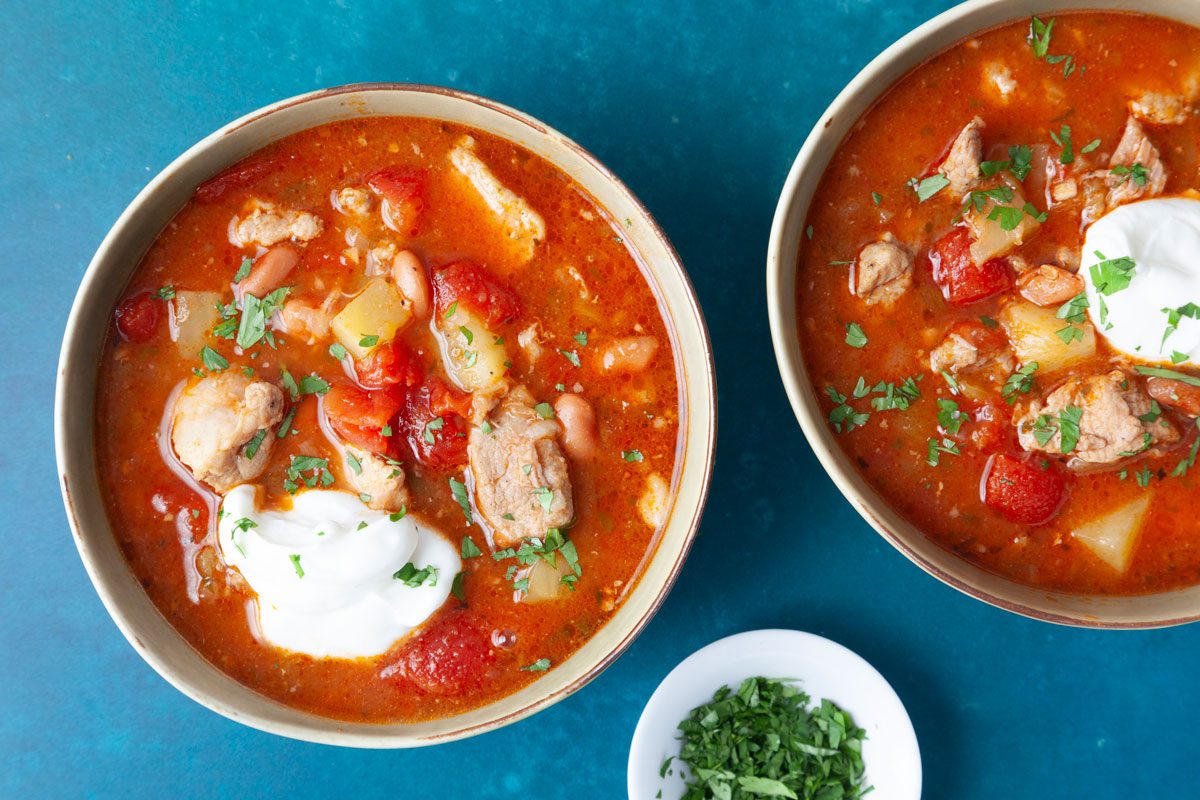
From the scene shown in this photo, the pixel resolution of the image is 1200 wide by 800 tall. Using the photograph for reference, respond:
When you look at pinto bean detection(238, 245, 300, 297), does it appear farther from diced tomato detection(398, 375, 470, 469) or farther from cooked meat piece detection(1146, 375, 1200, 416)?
cooked meat piece detection(1146, 375, 1200, 416)

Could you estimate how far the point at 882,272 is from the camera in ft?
10.4

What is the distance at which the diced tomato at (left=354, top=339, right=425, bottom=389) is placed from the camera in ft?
10.8

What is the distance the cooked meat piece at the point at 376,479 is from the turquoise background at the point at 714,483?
4.05 feet

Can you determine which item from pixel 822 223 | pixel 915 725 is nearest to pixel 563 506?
pixel 822 223

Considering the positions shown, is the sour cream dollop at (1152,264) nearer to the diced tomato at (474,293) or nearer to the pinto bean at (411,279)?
the diced tomato at (474,293)

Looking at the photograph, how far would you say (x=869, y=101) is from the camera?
3.24 m

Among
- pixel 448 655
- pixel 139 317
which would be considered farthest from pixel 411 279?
pixel 448 655

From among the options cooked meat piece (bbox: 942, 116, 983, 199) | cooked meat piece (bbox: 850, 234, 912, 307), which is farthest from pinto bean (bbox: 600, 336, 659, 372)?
cooked meat piece (bbox: 942, 116, 983, 199)

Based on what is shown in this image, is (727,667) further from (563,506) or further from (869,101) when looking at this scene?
(869,101)

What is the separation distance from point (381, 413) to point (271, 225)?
2.56 feet

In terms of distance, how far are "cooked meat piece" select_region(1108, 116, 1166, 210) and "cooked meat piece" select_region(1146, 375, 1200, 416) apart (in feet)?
2.19

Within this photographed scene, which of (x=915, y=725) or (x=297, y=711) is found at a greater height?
(x=297, y=711)

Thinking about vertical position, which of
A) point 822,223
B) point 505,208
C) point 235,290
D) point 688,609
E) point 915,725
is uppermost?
point 235,290

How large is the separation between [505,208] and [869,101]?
1364mm
